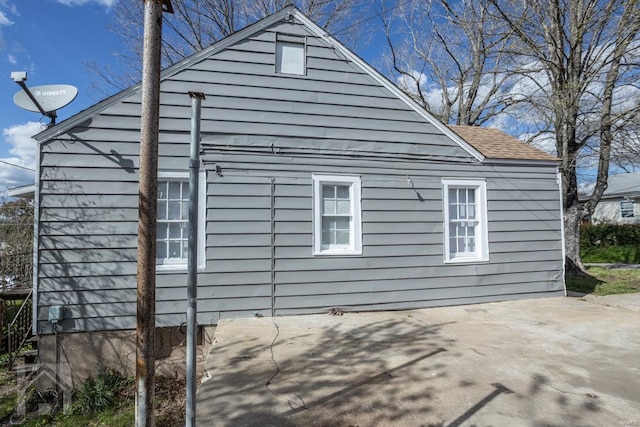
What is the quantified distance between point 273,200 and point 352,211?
1431 millimetres

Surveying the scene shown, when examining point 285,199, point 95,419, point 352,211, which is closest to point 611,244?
point 352,211

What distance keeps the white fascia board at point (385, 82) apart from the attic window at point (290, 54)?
0.34 meters

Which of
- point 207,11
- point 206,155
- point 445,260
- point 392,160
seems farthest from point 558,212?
point 207,11

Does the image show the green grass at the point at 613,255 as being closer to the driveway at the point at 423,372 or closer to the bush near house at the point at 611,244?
the bush near house at the point at 611,244

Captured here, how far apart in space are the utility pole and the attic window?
12.8 feet

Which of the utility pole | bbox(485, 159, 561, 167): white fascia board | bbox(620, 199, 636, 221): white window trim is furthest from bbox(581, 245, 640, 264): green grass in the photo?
the utility pole

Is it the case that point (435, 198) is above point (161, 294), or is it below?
above

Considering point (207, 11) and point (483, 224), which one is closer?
point (483, 224)

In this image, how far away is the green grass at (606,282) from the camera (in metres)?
9.07

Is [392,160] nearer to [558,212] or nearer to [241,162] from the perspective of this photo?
[241,162]

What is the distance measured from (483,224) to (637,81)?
9334mm

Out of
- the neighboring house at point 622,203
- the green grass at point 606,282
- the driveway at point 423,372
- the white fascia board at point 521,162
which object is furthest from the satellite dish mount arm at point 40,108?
the neighboring house at point 622,203

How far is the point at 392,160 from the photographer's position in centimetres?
697

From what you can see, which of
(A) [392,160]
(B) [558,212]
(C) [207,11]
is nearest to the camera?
(A) [392,160]
